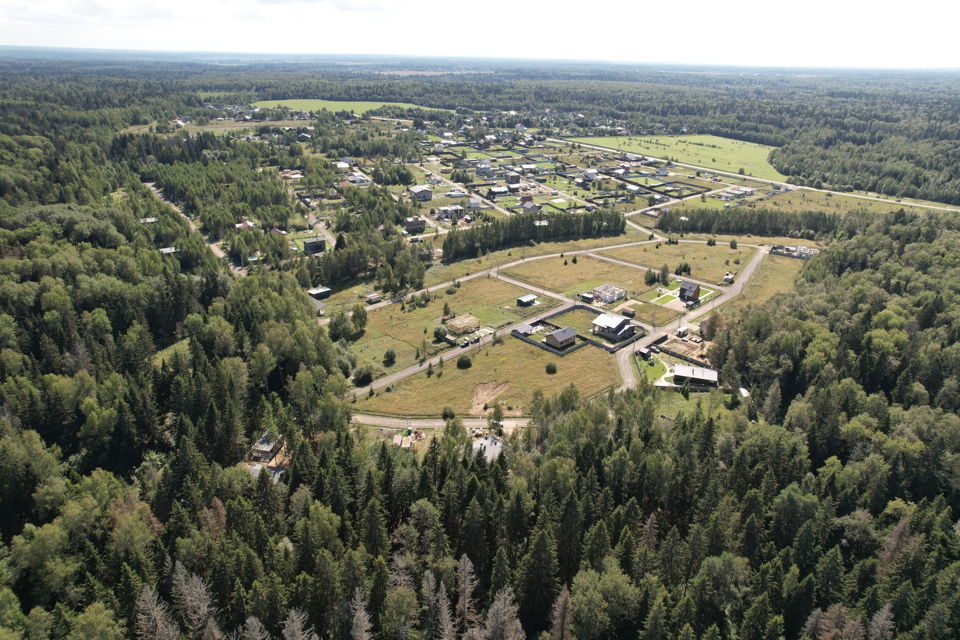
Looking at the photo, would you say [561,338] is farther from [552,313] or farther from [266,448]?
[266,448]

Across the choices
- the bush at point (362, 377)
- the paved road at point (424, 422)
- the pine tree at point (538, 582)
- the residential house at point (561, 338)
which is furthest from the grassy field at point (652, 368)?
the pine tree at point (538, 582)

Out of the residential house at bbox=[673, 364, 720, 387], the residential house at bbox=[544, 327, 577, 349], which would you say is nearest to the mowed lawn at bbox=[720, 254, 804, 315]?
the residential house at bbox=[673, 364, 720, 387]

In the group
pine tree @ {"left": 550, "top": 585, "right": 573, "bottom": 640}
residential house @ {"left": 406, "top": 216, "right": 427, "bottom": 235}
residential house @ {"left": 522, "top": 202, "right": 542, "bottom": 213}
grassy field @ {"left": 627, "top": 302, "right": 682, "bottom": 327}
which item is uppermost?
residential house @ {"left": 522, "top": 202, "right": 542, "bottom": 213}

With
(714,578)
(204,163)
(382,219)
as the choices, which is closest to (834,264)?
(714,578)

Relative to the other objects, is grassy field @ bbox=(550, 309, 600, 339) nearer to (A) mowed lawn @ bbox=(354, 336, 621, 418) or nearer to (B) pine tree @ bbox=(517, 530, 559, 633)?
(A) mowed lawn @ bbox=(354, 336, 621, 418)

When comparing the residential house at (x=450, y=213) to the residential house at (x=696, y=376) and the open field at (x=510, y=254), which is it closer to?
→ the open field at (x=510, y=254)

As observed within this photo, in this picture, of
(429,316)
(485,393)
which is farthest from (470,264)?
(485,393)

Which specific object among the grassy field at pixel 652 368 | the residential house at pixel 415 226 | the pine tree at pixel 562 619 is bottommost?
the grassy field at pixel 652 368

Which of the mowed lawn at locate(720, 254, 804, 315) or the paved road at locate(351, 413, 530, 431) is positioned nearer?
the paved road at locate(351, 413, 530, 431)
